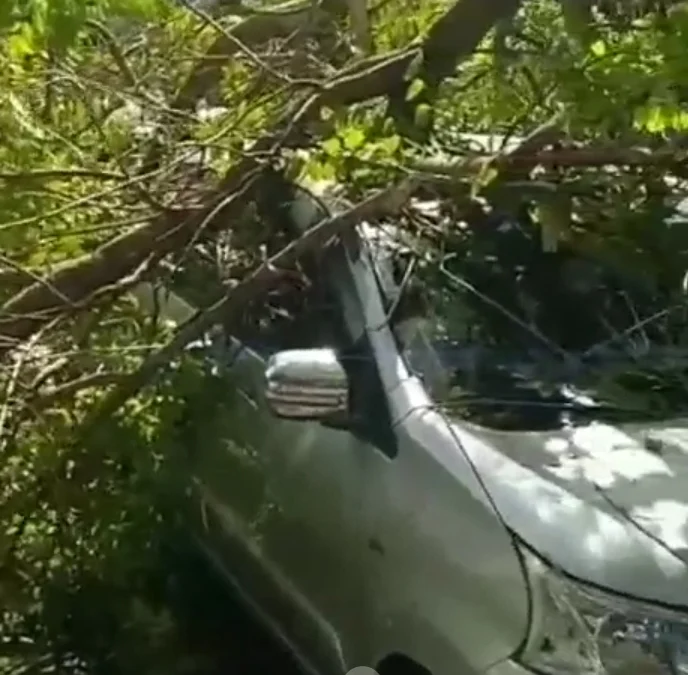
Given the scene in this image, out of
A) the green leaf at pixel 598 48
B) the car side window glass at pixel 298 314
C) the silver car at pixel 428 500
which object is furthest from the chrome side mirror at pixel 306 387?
the green leaf at pixel 598 48

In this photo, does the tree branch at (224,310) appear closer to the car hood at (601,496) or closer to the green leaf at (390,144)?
the green leaf at (390,144)

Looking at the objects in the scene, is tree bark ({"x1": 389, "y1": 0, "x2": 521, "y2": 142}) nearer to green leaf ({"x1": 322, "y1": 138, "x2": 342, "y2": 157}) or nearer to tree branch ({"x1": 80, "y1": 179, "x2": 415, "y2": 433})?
green leaf ({"x1": 322, "y1": 138, "x2": 342, "y2": 157})

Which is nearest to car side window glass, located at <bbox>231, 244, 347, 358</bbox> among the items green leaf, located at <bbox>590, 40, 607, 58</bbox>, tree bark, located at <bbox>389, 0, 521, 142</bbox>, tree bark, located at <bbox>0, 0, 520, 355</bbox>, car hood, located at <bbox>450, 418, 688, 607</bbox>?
tree bark, located at <bbox>0, 0, 520, 355</bbox>

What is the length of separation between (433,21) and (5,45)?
1154 millimetres

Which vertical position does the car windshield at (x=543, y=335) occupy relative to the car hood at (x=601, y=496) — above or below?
above

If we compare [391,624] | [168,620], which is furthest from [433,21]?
[168,620]

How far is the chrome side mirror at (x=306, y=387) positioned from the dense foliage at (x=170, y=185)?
52cm

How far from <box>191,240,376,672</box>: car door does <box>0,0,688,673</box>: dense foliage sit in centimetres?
13

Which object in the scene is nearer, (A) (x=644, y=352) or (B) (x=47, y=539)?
(A) (x=644, y=352)

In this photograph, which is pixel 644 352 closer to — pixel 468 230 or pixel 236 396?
pixel 468 230

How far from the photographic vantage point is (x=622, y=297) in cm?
432

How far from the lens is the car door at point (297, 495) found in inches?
165

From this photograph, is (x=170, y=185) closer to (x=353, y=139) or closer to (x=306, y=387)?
(x=353, y=139)

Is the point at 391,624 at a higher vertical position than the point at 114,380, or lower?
lower
